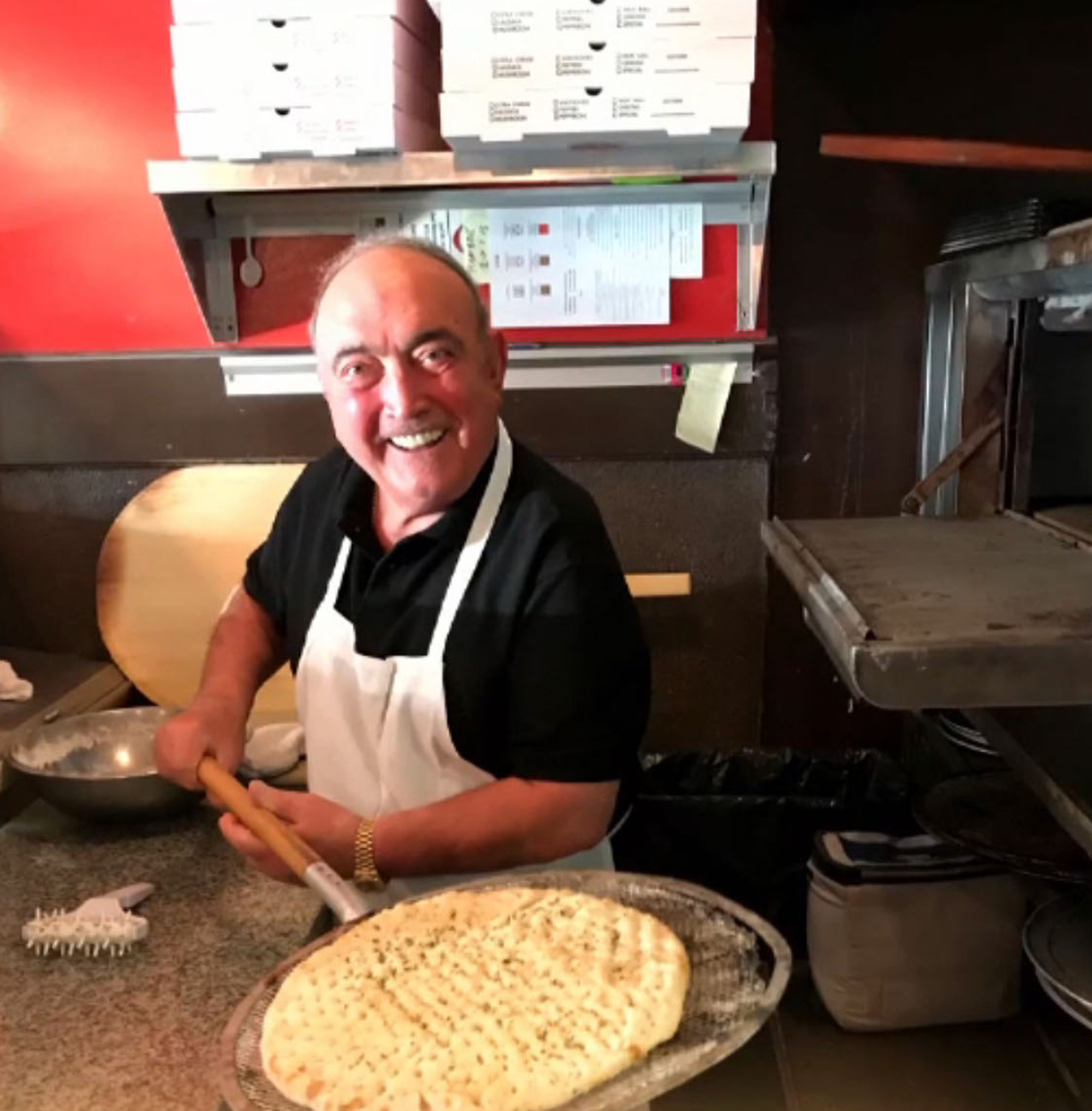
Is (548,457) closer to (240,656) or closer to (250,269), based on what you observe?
(250,269)

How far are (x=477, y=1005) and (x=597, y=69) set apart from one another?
1.32m

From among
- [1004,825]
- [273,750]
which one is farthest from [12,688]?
[1004,825]

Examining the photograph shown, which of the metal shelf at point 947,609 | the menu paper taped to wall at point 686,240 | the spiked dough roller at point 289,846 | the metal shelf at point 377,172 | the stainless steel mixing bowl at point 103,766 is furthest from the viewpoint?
the menu paper taped to wall at point 686,240

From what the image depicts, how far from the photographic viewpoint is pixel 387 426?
130cm

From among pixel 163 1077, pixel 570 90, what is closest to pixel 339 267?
pixel 570 90

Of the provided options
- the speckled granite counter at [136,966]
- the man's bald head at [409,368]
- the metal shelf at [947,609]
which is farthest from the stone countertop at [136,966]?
the metal shelf at [947,609]

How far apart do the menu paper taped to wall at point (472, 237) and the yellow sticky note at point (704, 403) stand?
0.42 m

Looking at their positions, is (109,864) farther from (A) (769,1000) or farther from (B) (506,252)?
(B) (506,252)

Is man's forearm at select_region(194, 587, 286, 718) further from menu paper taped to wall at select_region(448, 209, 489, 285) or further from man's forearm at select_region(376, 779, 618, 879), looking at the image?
menu paper taped to wall at select_region(448, 209, 489, 285)

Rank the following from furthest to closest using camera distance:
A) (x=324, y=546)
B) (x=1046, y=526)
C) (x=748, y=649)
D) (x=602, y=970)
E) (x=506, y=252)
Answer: (x=748, y=649), (x=506, y=252), (x=1046, y=526), (x=324, y=546), (x=602, y=970)

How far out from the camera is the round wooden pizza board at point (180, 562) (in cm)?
219

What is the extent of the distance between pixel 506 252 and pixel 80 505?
928mm

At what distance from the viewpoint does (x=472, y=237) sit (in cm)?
212

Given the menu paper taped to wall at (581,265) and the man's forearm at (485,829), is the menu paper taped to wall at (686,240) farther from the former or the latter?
the man's forearm at (485,829)
